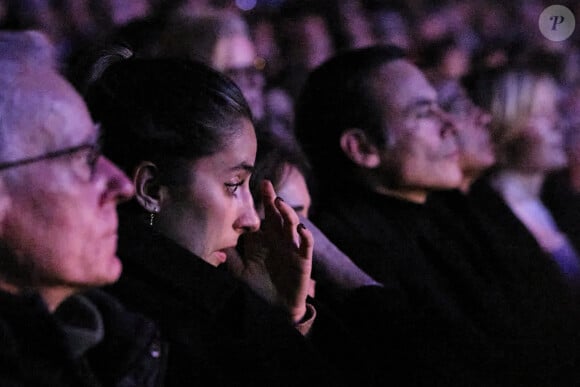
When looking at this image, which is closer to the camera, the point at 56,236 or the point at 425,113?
the point at 56,236

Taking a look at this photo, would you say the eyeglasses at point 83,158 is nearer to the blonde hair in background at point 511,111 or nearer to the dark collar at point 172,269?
the dark collar at point 172,269

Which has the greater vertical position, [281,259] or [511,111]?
[281,259]

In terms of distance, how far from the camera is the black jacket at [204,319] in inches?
57.4

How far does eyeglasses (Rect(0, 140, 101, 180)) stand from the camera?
1192mm

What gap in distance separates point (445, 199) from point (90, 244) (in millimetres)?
2083

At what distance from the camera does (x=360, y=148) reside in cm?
276

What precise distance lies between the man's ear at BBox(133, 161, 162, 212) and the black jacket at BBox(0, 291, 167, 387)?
0.35m

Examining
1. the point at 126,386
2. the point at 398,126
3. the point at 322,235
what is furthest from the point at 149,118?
the point at 398,126

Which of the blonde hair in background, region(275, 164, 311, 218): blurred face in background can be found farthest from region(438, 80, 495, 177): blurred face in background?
region(275, 164, 311, 218): blurred face in background

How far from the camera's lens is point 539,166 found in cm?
375

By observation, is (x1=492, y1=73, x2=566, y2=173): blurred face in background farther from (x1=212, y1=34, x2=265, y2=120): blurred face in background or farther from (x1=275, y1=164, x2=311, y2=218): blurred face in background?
(x1=275, y1=164, x2=311, y2=218): blurred face in background

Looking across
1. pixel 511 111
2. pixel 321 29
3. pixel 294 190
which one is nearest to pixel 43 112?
pixel 294 190

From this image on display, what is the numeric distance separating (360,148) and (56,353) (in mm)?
1716

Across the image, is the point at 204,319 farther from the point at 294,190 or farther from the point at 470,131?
the point at 470,131
